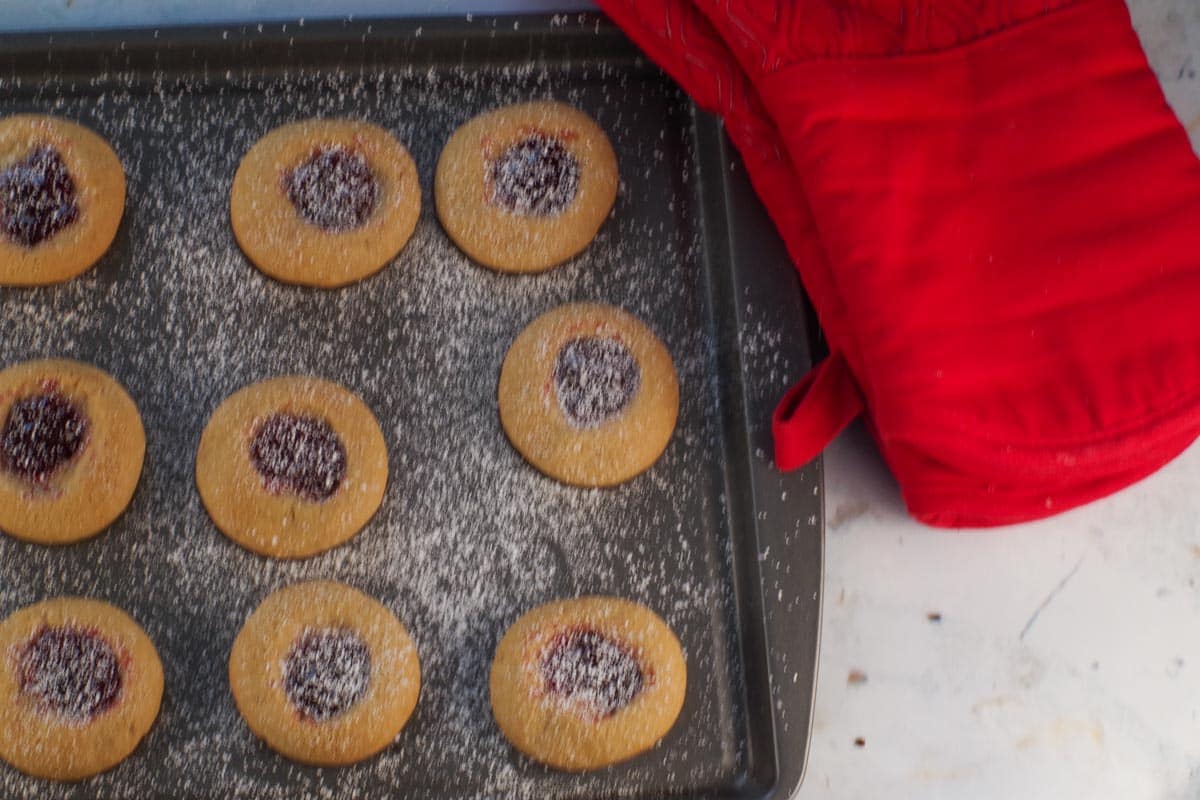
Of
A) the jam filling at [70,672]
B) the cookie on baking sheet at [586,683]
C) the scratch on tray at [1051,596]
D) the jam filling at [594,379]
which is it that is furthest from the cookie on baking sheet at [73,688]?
the scratch on tray at [1051,596]

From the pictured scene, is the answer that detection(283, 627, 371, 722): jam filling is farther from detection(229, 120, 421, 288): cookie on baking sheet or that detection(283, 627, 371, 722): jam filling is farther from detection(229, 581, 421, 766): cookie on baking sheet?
detection(229, 120, 421, 288): cookie on baking sheet

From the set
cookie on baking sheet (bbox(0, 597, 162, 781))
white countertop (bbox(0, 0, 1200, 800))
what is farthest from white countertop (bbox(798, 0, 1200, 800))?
cookie on baking sheet (bbox(0, 597, 162, 781))

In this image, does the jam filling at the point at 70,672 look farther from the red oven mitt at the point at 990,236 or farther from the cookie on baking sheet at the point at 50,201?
the red oven mitt at the point at 990,236

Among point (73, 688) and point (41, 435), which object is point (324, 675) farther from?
point (41, 435)

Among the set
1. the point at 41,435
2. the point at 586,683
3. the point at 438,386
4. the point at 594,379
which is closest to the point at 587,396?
the point at 594,379

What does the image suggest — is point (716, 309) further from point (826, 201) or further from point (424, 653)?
point (424, 653)

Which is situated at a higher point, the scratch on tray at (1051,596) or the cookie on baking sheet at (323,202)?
the cookie on baking sheet at (323,202)

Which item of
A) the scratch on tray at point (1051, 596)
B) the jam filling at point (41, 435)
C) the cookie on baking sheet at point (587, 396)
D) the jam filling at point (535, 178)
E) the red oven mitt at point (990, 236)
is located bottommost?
the scratch on tray at point (1051, 596)

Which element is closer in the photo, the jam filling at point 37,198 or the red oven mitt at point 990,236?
the red oven mitt at point 990,236
